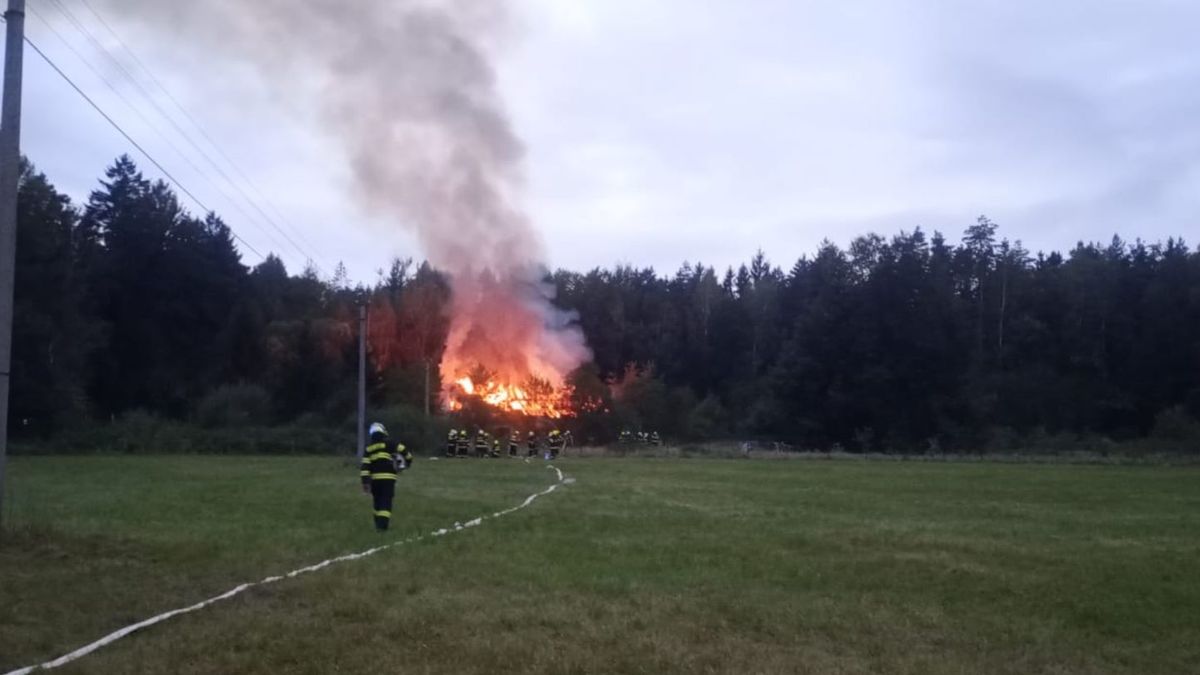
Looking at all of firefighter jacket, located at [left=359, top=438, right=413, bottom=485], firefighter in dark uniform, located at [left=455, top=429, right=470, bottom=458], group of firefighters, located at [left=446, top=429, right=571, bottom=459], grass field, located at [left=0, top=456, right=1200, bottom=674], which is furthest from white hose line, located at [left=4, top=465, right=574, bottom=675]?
firefighter in dark uniform, located at [left=455, top=429, right=470, bottom=458]

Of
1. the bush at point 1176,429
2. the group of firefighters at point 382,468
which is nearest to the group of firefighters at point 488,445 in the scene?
the group of firefighters at point 382,468

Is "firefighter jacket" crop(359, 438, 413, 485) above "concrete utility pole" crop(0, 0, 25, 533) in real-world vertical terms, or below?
below

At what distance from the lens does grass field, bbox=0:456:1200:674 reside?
338 inches

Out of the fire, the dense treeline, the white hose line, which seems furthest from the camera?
the dense treeline

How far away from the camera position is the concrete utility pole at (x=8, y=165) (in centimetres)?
1452

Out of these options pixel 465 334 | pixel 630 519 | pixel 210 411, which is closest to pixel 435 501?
pixel 630 519

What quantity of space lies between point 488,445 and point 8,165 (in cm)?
4160

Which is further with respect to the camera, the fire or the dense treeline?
the dense treeline

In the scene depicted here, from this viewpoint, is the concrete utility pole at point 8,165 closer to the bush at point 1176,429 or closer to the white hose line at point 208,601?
the white hose line at point 208,601

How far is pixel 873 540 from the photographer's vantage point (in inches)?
669

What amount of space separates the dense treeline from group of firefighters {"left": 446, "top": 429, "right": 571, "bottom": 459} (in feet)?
11.9

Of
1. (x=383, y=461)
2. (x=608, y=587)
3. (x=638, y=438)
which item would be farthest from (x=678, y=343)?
(x=608, y=587)

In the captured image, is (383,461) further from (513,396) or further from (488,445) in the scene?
(513,396)

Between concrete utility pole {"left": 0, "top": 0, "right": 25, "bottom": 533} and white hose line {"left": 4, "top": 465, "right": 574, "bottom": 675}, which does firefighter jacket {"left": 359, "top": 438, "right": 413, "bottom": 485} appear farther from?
concrete utility pole {"left": 0, "top": 0, "right": 25, "bottom": 533}
